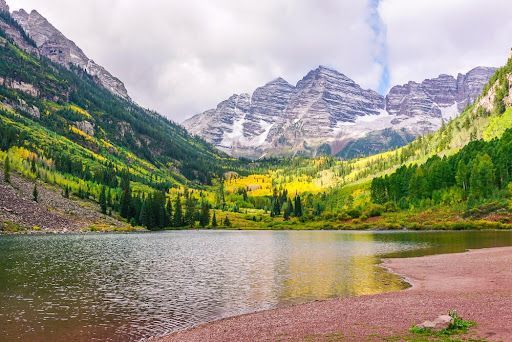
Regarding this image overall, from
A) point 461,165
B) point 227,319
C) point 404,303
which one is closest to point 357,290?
point 404,303

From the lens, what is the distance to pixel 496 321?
1070 inches

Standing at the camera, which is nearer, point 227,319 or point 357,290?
point 227,319

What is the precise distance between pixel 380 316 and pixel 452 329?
23.5 feet

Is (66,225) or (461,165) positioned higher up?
(461,165)

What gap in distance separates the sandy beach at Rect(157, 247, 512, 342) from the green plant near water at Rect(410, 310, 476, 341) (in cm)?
54

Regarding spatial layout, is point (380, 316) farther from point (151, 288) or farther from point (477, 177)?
point (477, 177)

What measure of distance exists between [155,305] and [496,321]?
30.6m

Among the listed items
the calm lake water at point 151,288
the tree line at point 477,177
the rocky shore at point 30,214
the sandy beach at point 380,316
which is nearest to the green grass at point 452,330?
the sandy beach at point 380,316

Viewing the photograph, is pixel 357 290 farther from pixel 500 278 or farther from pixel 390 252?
pixel 390 252

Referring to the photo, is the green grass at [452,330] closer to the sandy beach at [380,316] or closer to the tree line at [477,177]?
the sandy beach at [380,316]

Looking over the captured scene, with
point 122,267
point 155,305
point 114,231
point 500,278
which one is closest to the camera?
point 155,305

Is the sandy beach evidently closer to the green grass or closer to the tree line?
the green grass

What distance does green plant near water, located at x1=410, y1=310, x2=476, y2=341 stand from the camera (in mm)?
25547

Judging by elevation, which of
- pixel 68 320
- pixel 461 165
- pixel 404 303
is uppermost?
pixel 461 165
